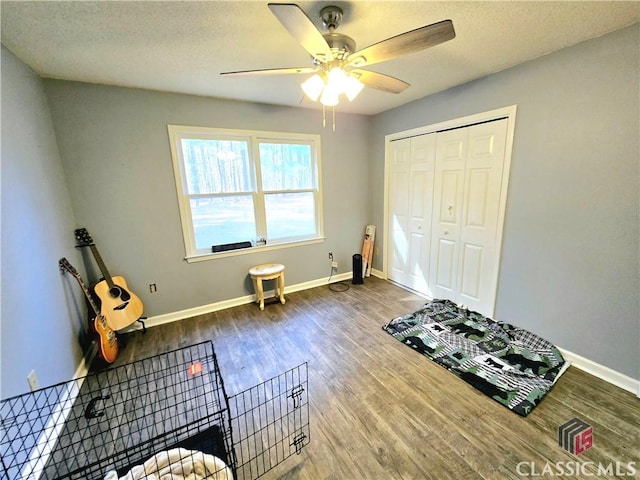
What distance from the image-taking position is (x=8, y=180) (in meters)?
1.62

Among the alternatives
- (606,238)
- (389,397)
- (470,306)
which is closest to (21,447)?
(389,397)

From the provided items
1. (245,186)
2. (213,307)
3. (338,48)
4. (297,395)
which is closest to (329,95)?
(338,48)

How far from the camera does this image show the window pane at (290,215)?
3.46 metres

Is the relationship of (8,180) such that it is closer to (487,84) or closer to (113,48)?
(113,48)

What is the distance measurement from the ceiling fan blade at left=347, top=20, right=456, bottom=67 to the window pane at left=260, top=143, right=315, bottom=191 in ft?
6.59

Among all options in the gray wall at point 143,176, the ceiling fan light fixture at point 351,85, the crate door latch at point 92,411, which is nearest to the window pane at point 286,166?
the gray wall at point 143,176

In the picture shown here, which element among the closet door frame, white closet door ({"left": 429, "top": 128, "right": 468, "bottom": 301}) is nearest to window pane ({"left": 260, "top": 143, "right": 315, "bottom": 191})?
the closet door frame

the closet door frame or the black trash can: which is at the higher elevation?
the closet door frame

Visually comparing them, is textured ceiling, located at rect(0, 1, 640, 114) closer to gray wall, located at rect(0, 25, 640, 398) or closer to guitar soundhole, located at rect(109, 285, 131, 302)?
gray wall, located at rect(0, 25, 640, 398)

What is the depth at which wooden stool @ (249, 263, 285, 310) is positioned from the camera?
313cm

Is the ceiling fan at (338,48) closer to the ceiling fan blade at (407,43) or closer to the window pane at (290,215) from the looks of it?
the ceiling fan blade at (407,43)

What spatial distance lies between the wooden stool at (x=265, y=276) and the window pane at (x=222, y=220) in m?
0.43

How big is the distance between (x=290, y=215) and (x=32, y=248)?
7.95ft

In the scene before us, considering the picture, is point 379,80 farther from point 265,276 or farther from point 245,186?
point 265,276
